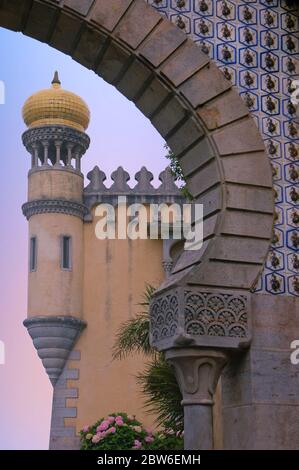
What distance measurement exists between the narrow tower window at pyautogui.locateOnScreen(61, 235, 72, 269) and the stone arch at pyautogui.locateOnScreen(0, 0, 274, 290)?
14940 mm

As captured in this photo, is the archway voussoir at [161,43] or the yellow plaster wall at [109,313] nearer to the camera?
the archway voussoir at [161,43]

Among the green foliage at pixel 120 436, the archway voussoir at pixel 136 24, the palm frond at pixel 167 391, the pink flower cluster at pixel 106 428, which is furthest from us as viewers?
the pink flower cluster at pixel 106 428

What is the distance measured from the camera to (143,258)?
22.5 m

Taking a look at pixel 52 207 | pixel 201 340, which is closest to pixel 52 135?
pixel 52 207

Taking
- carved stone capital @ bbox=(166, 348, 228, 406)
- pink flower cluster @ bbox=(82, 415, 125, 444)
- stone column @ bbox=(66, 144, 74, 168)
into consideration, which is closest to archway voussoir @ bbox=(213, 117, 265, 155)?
carved stone capital @ bbox=(166, 348, 228, 406)

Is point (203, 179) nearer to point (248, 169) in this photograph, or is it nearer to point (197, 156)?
point (197, 156)

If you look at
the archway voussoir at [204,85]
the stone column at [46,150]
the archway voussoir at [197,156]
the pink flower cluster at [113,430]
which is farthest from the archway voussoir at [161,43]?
the stone column at [46,150]

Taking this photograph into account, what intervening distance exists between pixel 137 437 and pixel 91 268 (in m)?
7.85

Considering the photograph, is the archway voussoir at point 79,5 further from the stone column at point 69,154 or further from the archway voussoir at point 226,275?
the stone column at point 69,154

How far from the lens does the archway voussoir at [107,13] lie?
6.79 meters

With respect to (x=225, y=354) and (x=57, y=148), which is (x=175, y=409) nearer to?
(x=225, y=354)

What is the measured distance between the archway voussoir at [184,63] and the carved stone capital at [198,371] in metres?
1.96

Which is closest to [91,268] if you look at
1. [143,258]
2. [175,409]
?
[143,258]

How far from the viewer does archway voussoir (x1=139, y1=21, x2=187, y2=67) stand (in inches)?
270
